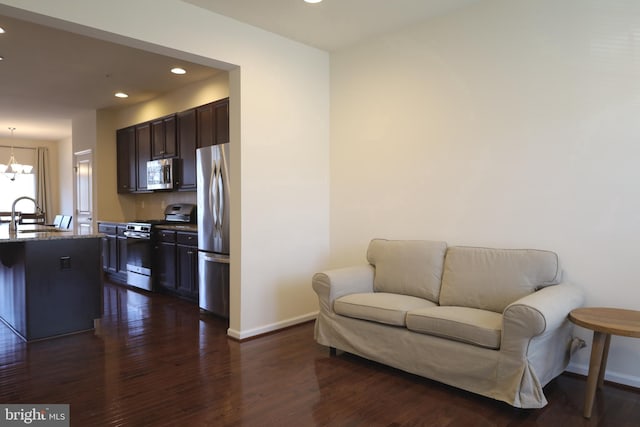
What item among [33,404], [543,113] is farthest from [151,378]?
[543,113]

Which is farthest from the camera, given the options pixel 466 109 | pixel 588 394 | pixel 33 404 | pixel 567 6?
pixel 466 109

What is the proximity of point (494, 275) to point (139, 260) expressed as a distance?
4578 mm

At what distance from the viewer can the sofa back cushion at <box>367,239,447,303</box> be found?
321 cm

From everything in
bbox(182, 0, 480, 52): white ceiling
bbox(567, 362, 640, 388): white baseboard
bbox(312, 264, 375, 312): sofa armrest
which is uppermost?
bbox(182, 0, 480, 52): white ceiling

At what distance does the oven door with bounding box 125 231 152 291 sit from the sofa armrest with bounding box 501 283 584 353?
454 centimetres

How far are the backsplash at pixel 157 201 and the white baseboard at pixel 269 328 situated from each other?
262cm

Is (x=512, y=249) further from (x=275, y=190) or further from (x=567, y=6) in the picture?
(x=275, y=190)

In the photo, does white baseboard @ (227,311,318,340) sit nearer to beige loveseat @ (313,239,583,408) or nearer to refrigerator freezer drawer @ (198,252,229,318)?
refrigerator freezer drawer @ (198,252,229,318)

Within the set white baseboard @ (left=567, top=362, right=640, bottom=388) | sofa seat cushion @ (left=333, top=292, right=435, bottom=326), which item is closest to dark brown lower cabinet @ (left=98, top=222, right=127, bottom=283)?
sofa seat cushion @ (left=333, top=292, right=435, bottom=326)

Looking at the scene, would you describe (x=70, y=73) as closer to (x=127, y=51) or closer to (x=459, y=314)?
(x=127, y=51)

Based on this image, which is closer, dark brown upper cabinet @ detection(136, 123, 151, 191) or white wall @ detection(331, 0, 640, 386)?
white wall @ detection(331, 0, 640, 386)

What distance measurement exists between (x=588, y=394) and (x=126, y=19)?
368 centimetres

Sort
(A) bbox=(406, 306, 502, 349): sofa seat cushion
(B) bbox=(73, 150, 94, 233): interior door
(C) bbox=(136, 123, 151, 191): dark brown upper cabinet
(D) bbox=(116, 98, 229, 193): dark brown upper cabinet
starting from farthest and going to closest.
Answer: (B) bbox=(73, 150, 94, 233): interior door → (C) bbox=(136, 123, 151, 191): dark brown upper cabinet → (D) bbox=(116, 98, 229, 193): dark brown upper cabinet → (A) bbox=(406, 306, 502, 349): sofa seat cushion

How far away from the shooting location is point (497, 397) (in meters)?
2.35
